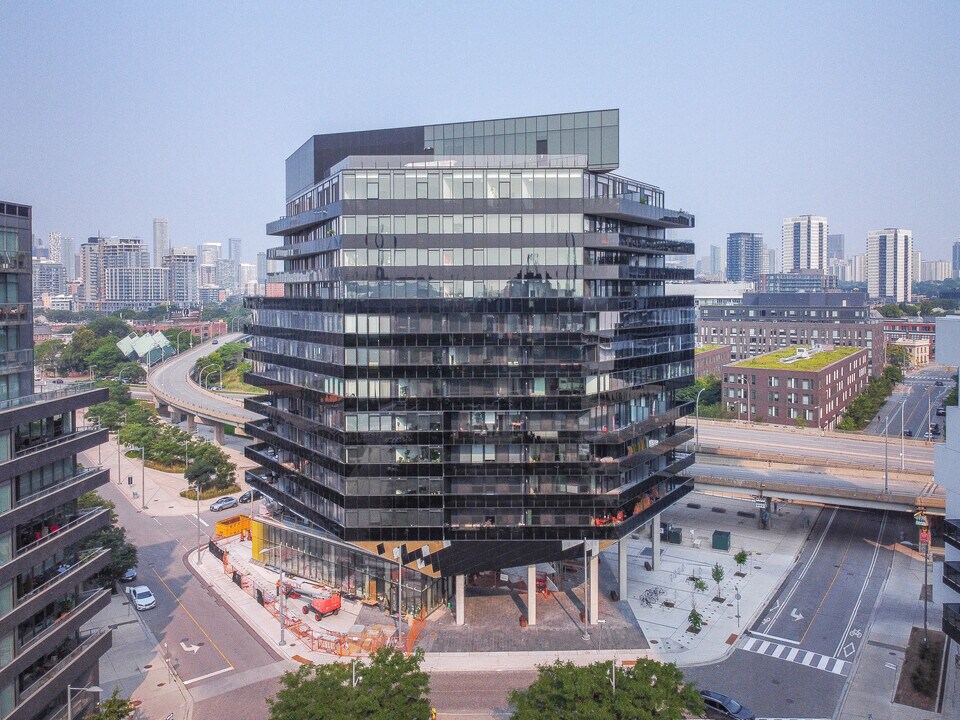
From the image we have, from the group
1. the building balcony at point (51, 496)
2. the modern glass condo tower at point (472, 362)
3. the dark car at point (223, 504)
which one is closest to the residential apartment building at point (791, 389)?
the modern glass condo tower at point (472, 362)

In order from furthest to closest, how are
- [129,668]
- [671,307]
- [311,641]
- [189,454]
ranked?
[189,454], [671,307], [311,641], [129,668]

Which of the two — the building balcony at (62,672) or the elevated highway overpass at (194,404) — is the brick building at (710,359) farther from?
the building balcony at (62,672)

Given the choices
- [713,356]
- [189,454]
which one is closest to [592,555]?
[189,454]

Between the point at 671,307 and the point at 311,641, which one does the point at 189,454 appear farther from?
the point at 671,307

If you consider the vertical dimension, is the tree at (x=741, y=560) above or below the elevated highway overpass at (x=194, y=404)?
below

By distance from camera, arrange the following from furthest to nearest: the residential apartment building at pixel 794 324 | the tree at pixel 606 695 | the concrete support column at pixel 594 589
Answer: the residential apartment building at pixel 794 324
the concrete support column at pixel 594 589
the tree at pixel 606 695

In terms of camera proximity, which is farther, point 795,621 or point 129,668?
point 795,621

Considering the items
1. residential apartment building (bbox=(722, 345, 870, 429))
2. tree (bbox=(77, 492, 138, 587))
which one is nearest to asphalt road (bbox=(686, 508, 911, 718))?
residential apartment building (bbox=(722, 345, 870, 429))
